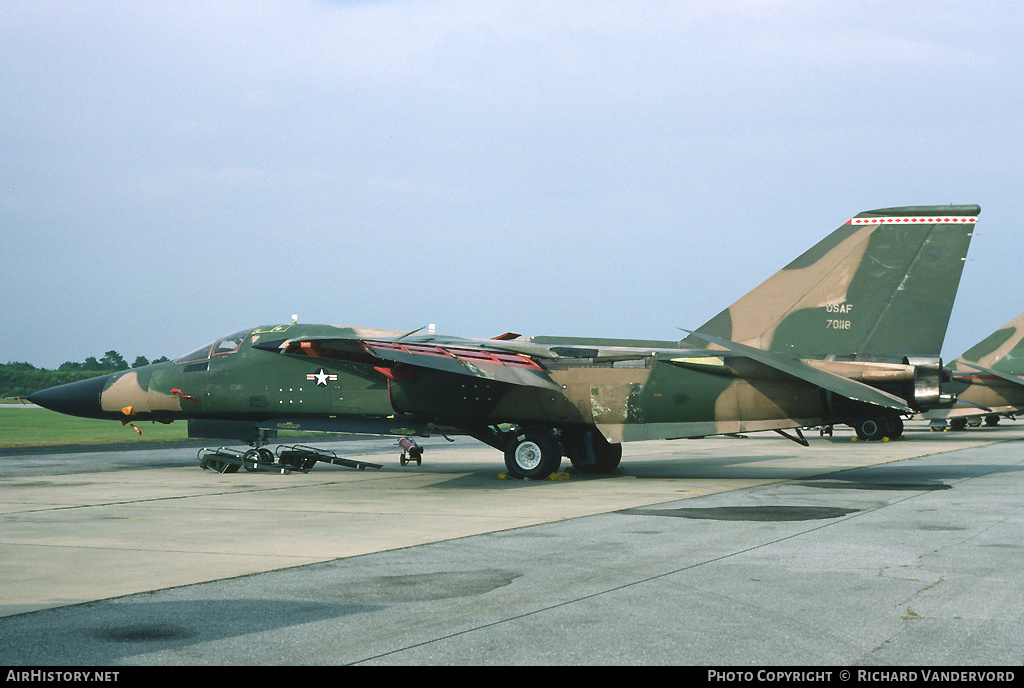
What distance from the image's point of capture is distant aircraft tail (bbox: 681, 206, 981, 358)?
17.2 m

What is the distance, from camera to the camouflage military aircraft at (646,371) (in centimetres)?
1719

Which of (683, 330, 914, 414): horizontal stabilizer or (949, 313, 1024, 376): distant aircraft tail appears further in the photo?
(949, 313, 1024, 376): distant aircraft tail

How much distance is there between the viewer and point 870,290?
1764 centimetres

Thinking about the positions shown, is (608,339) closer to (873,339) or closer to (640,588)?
(873,339)

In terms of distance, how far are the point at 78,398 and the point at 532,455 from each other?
1091 centimetres

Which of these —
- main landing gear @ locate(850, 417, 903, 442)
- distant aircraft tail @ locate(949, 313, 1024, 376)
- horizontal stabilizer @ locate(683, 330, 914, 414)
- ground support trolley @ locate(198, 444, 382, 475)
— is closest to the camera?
horizontal stabilizer @ locate(683, 330, 914, 414)

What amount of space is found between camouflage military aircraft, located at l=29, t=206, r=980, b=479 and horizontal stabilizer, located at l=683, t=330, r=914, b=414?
0.18ft

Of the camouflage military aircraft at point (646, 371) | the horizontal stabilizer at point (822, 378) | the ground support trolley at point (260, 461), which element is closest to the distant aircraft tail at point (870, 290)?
the camouflage military aircraft at point (646, 371)

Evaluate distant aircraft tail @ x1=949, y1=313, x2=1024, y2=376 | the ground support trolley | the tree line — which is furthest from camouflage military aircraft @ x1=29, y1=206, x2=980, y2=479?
the tree line

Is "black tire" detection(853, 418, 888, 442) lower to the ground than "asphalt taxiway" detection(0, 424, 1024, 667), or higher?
lower

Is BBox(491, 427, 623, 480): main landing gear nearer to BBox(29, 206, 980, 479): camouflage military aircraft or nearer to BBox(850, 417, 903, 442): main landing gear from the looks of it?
BBox(29, 206, 980, 479): camouflage military aircraft

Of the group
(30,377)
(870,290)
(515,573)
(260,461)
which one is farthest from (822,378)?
(30,377)

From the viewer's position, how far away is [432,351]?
17.9m

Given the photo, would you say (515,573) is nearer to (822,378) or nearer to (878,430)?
(822,378)
